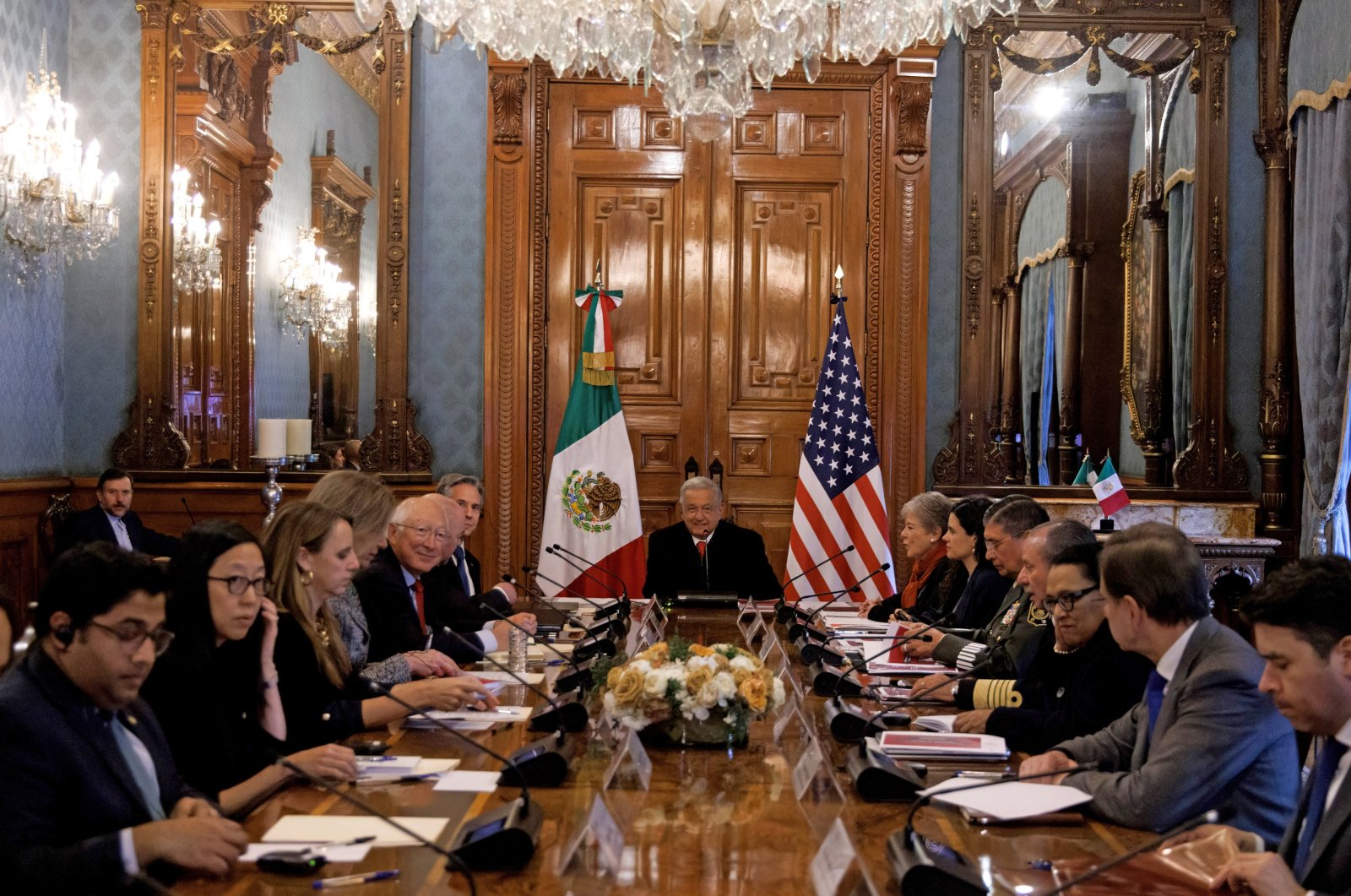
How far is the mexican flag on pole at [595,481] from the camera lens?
6.92m

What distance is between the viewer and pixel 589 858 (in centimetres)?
210

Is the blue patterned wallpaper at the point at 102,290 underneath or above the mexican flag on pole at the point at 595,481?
above

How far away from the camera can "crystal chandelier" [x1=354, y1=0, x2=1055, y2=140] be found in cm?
477

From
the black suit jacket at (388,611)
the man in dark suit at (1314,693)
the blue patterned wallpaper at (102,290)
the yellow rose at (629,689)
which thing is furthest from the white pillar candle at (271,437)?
the man in dark suit at (1314,693)

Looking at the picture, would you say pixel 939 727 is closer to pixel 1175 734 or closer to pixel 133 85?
pixel 1175 734

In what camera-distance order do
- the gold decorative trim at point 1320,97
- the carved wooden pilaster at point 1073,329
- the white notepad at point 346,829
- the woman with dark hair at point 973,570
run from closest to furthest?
the white notepad at point 346,829 < the woman with dark hair at point 973,570 < the gold decorative trim at point 1320,97 < the carved wooden pilaster at point 1073,329

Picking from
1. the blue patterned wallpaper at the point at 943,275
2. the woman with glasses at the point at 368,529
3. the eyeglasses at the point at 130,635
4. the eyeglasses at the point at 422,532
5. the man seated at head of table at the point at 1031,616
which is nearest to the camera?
the eyeglasses at the point at 130,635

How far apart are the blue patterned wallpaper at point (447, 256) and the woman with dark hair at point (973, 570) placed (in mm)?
2913

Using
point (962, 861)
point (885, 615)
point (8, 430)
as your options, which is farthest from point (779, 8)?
point (8, 430)

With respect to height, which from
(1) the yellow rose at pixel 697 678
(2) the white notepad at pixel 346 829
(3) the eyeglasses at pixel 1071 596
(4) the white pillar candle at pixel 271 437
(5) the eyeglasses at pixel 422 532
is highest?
(4) the white pillar candle at pixel 271 437

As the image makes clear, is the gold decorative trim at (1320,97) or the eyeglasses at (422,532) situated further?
the gold decorative trim at (1320,97)

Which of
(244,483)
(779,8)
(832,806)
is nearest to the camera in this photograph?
(832,806)

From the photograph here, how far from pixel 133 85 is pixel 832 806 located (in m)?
6.23

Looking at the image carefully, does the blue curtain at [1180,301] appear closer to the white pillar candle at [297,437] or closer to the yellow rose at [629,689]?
the white pillar candle at [297,437]
